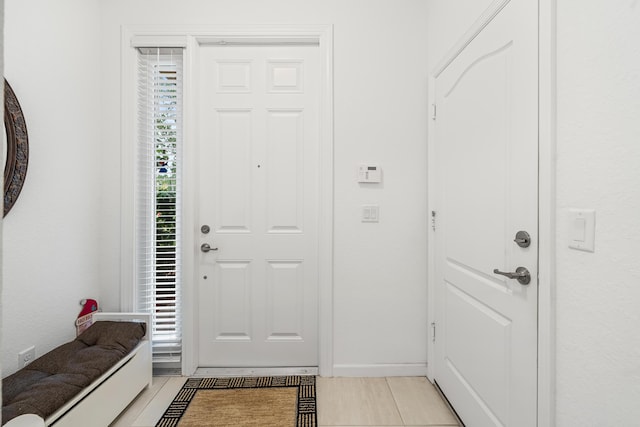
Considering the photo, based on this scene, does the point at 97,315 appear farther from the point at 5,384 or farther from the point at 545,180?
the point at 545,180

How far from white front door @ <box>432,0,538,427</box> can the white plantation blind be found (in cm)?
171

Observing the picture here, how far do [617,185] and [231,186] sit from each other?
1.97 meters

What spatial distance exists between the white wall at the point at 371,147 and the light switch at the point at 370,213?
0.13ft

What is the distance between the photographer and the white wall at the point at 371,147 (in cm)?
222

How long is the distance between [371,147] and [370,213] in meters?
0.44

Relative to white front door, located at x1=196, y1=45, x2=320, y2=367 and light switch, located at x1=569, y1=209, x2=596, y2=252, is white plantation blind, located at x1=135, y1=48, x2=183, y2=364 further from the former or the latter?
light switch, located at x1=569, y1=209, x2=596, y2=252

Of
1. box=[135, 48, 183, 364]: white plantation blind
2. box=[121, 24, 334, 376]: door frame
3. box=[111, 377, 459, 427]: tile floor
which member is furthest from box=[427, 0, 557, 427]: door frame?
box=[135, 48, 183, 364]: white plantation blind

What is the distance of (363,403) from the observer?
1.93m

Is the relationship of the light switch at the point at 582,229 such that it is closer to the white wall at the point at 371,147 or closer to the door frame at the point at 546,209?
the door frame at the point at 546,209

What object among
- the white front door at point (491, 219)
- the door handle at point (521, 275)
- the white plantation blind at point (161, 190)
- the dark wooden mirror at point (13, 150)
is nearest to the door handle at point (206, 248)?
the white plantation blind at point (161, 190)

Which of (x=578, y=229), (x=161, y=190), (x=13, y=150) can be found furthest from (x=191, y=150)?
(x=578, y=229)

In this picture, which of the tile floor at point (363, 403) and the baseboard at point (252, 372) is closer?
the tile floor at point (363, 403)

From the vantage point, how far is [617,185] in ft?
2.97

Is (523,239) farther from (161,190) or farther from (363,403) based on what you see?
(161,190)
